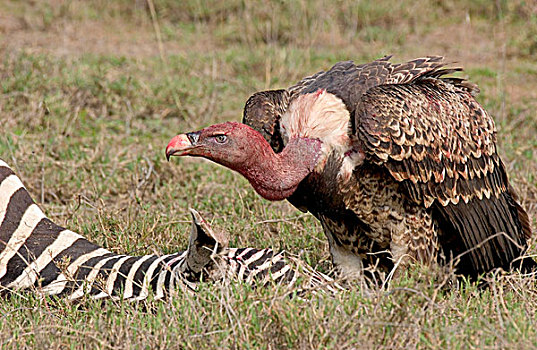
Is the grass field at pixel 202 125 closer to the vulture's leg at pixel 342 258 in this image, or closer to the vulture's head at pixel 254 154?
the vulture's leg at pixel 342 258

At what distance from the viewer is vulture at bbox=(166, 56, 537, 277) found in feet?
12.1

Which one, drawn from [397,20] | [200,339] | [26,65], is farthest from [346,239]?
[397,20]

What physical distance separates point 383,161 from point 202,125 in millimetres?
3417

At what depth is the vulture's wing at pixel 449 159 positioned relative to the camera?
3711mm

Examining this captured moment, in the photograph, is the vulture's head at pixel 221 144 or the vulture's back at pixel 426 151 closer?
the vulture's head at pixel 221 144

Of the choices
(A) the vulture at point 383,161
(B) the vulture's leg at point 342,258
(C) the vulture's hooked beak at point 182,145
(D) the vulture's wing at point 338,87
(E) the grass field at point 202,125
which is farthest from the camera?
(B) the vulture's leg at point 342,258

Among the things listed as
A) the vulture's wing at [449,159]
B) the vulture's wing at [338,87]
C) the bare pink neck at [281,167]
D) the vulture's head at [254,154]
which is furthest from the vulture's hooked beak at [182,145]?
the vulture's wing at [449,159]

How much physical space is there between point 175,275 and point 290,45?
4.84 meters

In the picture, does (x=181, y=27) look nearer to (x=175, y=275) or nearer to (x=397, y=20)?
(x=397, y=20)

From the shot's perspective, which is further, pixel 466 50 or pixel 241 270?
pixel 466 50

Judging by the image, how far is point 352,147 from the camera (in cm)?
380

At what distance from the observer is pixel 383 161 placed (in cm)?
368

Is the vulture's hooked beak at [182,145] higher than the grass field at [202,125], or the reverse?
the vulture's hooked beak at [182,145]

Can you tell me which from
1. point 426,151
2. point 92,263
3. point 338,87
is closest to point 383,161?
point 426,151
